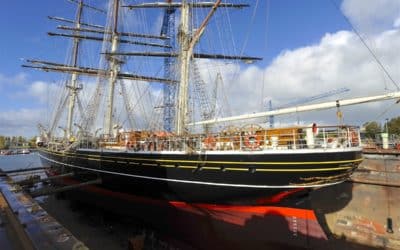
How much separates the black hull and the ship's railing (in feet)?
1.27

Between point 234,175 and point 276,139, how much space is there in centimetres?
187

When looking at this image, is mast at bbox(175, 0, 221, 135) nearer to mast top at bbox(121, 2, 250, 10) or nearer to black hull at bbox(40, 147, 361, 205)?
mast top at bbox(121, 2, 250, 10)

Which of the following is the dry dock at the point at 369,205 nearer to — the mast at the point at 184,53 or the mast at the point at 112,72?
the mast at the point at 184,53

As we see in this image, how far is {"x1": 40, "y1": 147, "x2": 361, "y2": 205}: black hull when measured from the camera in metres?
9.27

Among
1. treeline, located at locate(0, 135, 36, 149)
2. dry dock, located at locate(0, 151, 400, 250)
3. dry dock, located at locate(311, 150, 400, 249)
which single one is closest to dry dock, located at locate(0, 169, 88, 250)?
dry dock, located at locate(0, 151, 400, 250)

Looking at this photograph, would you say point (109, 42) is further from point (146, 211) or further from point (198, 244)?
point (198, 244)

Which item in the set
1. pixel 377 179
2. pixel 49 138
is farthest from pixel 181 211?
pixel 49 138

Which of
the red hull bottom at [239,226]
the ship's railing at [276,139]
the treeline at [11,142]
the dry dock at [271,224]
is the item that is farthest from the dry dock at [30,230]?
the treeline at [11,142]

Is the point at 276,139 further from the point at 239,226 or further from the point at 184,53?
the point at 184,53

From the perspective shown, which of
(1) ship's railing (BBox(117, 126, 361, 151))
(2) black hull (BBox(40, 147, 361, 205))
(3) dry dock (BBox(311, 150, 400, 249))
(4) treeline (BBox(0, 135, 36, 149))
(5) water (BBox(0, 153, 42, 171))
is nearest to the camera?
(2) black hull (BBox(40, 147, 361, 205))

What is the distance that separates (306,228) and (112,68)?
1830 centimetres

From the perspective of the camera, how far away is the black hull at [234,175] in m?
A: 9.27

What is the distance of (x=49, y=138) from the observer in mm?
31516

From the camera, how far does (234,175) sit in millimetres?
10070
